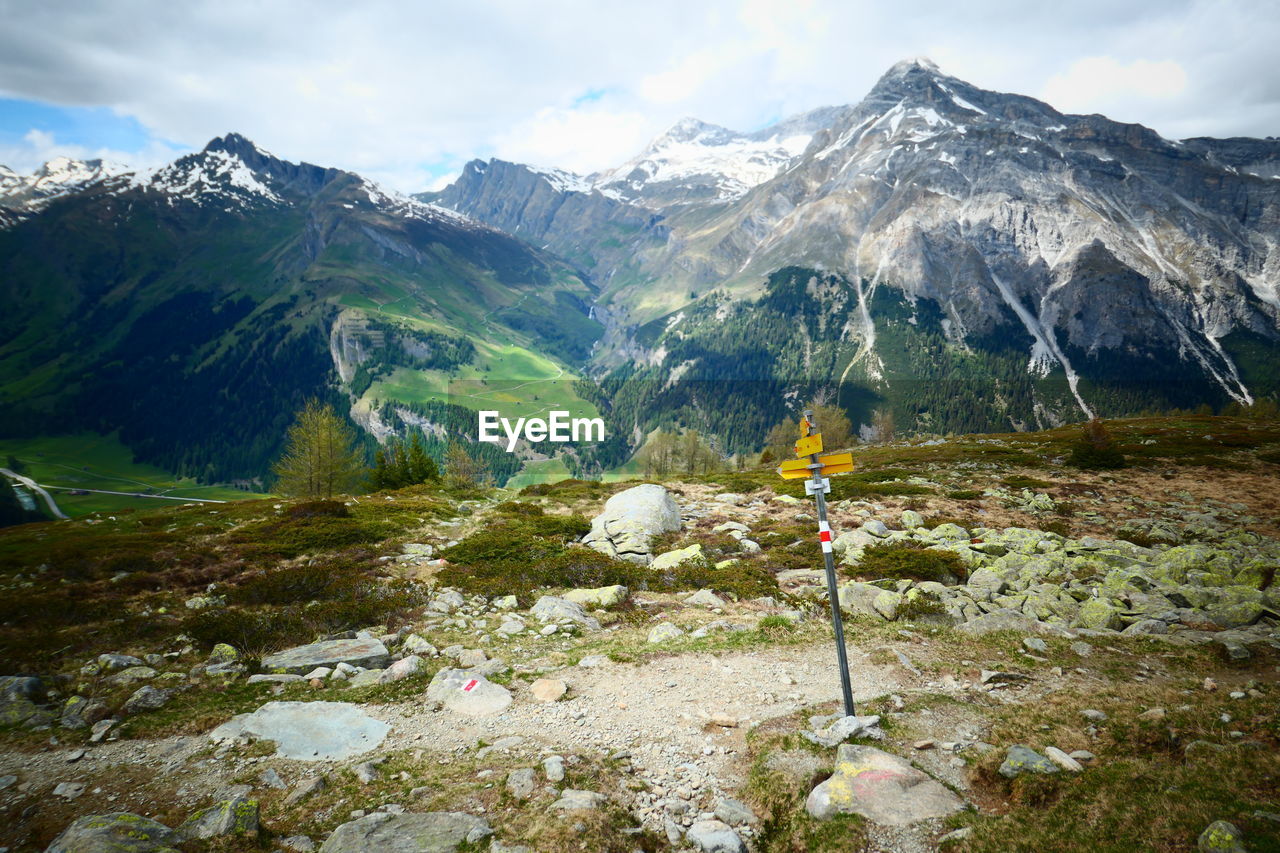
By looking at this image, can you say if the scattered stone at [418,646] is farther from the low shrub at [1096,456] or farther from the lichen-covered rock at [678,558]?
the low shrub at [1096,456]

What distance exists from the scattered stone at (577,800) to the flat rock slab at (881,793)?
139 inches

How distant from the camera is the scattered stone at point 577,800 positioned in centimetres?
846

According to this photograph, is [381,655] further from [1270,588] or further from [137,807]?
[1270,588]

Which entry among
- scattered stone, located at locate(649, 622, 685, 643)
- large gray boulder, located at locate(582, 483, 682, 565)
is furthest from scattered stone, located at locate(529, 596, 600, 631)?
large gray boulder, located at locate(582, 483, 682, 565)

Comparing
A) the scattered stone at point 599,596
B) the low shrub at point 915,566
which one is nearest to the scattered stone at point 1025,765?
the low shrub at point 915,566

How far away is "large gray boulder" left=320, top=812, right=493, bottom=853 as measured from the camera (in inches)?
301

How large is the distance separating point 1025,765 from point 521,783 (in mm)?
8596

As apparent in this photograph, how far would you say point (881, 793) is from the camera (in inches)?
341

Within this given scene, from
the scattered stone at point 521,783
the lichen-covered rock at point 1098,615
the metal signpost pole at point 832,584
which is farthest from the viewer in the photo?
the lichen-covered rock at point 1098,615

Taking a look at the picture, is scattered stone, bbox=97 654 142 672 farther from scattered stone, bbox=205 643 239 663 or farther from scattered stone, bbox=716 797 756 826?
scattered stone, bbox=716 797 756 826

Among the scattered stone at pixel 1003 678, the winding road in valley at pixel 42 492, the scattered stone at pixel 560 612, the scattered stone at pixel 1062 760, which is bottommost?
the winding road in valley at pixel 42 492

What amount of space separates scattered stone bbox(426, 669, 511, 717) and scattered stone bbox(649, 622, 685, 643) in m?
5.14

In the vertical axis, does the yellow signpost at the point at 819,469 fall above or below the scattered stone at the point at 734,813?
above

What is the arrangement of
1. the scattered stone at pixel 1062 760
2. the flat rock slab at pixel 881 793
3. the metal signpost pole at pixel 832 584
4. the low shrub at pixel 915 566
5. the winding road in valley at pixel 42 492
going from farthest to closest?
the winding road in valley at pixel 42 492 < the low shrub at pixel 915 566 < the metal signpost pole at pixel 832 584 < the scattered stone at pixel 1062 760 < the flat rock slab at pixel 881 793
